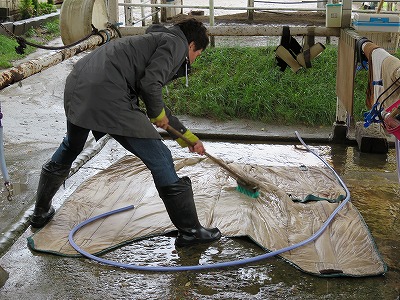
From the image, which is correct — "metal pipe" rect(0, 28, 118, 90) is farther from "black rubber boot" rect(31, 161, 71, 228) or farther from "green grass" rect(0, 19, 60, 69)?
"green grass" rect(0, 19, 60, 69)

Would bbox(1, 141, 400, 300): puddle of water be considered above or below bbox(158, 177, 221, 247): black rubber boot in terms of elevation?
below

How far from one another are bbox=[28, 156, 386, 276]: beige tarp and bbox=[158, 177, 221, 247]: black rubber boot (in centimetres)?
25

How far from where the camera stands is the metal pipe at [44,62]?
4413mm

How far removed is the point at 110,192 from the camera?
5723 millimetres

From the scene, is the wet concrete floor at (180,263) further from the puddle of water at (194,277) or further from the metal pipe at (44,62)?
the metal pipe at (44,62)

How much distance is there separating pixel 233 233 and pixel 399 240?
1338 mm

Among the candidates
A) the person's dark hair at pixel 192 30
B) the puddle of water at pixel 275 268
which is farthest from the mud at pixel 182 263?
the person's dark hair at pixel 192 30

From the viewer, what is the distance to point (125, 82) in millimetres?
4496

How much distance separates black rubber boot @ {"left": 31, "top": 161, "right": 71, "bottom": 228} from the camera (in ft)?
16.4

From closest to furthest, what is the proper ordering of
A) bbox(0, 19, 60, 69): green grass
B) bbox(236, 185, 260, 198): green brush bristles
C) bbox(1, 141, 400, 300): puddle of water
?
bbox(1, 141, 400, 300): puddle of water → bbox(236, 185, 260, 198): green brush bristles → bbox(0, 19, 60, 69): green grass

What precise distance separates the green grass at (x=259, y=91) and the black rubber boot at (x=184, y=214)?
14.6 ft


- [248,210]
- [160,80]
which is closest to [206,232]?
[248,210]

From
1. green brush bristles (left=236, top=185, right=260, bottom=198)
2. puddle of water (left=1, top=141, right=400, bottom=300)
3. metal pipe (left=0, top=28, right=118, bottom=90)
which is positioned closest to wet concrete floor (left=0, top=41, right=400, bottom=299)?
puddle of water (left=1, top=141, right=400, bottom=300)

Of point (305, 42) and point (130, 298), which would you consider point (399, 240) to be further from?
point (305, 42)
